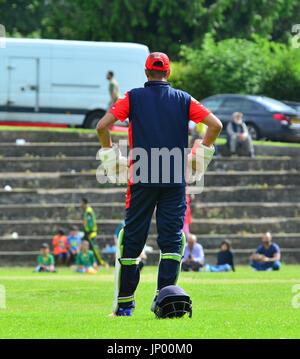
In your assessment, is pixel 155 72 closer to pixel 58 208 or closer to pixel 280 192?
pixel 58 208

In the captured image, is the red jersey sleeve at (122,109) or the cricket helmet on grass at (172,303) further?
the red jersey sleeve at (122,109)

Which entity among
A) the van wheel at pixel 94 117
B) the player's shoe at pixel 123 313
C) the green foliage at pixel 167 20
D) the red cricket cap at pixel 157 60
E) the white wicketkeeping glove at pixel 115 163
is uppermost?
the green foliage at pixel 167 20

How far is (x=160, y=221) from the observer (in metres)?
8.00

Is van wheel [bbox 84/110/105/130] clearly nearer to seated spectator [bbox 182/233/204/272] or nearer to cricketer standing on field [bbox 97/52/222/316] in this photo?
seated spectator [bbox 182/233/204/272]

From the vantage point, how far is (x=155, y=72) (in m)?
8.09

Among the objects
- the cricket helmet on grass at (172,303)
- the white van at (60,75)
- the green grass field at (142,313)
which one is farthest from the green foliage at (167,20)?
the cricket helmet on grass at (172,303)

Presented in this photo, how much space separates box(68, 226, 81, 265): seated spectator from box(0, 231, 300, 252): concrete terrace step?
698 millimetres

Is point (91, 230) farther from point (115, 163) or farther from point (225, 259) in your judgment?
point (115, 163)

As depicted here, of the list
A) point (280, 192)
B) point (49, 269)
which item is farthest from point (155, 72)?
point (280, 192)

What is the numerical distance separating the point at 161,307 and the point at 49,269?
12.6 m

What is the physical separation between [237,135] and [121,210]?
4.78 m

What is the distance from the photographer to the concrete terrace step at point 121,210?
23984 millimetres

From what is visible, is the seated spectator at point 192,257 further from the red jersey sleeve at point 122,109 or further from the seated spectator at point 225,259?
the red jersey sleeve at point 122,109

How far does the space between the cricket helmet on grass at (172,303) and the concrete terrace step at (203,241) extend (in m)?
15.0
